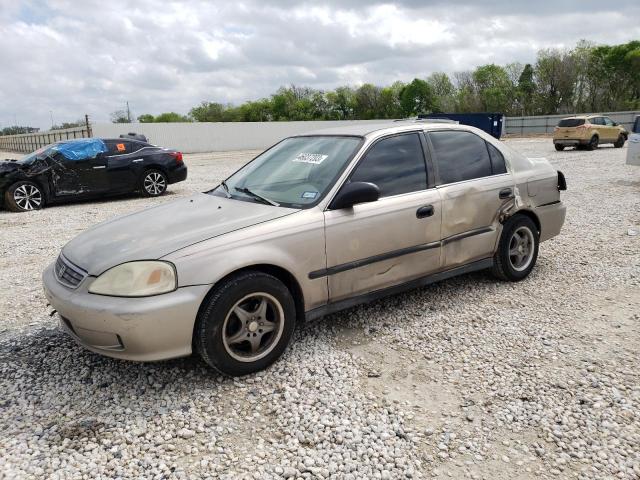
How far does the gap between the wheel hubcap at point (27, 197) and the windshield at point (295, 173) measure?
8077 mm

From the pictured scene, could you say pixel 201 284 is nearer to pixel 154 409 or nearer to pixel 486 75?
pixel 154 409

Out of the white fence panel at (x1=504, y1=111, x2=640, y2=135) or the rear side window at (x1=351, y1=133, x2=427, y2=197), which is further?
the white fence panel at (x1=504, y1=111, x2=640, y2=135)

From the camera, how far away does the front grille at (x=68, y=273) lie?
3.17m

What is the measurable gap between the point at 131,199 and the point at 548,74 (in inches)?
2214

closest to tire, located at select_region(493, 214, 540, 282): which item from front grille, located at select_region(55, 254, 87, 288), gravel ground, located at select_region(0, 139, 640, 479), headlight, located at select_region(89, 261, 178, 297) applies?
gravel ground, located at select_region(0, 139, 640, 479)

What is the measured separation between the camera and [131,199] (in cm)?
1217

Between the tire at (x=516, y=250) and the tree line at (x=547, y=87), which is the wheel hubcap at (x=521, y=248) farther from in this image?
the tree line at (x=547, y=87)

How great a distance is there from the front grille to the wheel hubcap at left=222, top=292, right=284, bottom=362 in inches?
37.9

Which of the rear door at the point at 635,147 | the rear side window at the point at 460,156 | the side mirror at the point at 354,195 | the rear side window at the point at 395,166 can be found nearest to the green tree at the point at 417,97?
the rear door at the point at 635,147

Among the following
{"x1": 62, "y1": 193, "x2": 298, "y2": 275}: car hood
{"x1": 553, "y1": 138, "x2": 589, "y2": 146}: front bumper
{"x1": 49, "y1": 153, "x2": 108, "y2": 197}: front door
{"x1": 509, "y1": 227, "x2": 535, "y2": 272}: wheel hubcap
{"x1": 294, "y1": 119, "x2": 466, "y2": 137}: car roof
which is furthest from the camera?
{"x1": 553, "y1": 138, "x2": 589, "y2": 146}: front bumper

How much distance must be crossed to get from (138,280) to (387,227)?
183 cm

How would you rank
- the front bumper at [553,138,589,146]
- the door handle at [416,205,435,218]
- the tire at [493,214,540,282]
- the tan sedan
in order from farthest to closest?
the front bumper at [553,138,589,146] → the tire at [493,214,540,282] → the door handle at [416,205,435,218] → the tan sedan

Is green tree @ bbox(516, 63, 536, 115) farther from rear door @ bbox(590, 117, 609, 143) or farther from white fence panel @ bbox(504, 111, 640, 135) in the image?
rear door @ bbox(590, 117, 609, 143)

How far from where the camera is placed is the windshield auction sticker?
4039 mm
